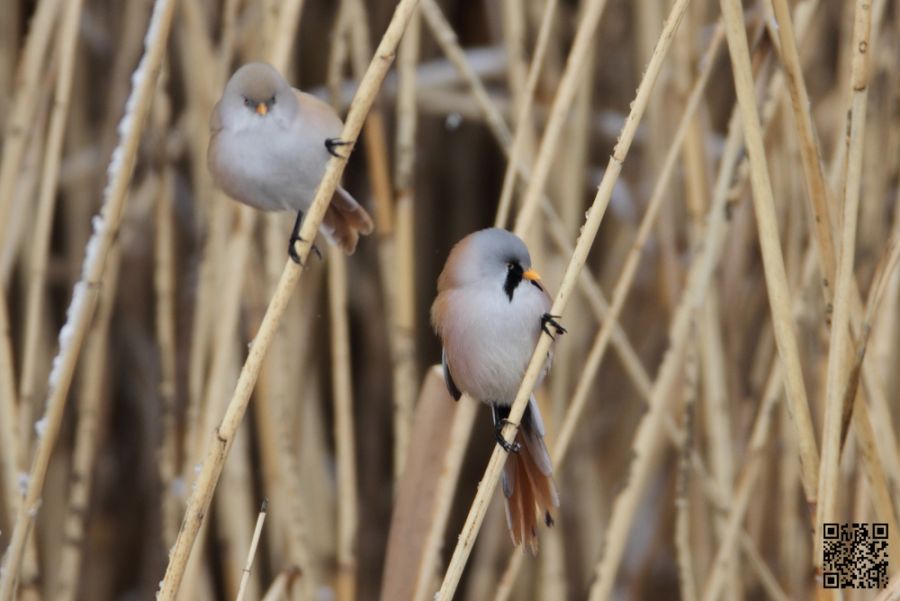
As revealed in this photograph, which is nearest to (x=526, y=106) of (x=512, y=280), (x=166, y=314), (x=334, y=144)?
(x=512, y=280)

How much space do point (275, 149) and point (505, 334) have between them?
0.30m

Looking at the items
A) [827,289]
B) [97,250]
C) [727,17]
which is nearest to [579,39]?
[727,17]

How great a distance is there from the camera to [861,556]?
125 centimetres

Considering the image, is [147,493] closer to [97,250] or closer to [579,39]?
[97,250]

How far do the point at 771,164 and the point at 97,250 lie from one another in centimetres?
99

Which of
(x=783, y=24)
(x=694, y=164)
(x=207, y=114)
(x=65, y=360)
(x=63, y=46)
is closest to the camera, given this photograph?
(x=783, y=24)

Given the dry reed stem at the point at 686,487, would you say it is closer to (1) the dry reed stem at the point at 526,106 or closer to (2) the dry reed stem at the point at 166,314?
(1) the dry reed stem at the point at 526,106

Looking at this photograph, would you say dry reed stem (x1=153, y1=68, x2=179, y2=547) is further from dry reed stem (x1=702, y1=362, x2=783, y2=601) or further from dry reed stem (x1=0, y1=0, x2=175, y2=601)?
dry reed stem (x1=702, y1=362, x2=783, y2=601)

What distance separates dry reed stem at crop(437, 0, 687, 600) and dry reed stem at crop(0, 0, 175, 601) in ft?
1.56

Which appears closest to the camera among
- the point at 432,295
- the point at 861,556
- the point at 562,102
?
the point at 562,102

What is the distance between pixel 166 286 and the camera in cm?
149

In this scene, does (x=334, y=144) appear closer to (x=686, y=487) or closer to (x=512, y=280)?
(x=512, y=280)

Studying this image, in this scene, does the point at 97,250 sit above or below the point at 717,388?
below

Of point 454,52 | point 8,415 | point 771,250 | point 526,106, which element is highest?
point 454,52
